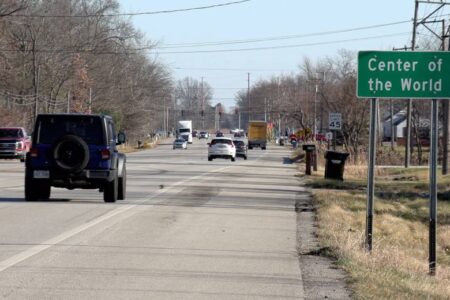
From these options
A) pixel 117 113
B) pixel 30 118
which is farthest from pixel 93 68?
pixel 30 118

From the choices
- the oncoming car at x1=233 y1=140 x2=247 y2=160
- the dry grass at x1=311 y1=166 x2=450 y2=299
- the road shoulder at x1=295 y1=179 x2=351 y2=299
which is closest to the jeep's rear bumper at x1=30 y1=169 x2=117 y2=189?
the road shoulder at x1=295 y1=179 x2=351 y2=299

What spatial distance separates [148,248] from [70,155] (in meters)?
7.05

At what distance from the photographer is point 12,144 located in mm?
47156

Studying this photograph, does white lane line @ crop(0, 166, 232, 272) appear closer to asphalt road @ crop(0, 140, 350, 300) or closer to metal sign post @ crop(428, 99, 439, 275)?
asphalt road @ crop(0, 140, 350, 300)

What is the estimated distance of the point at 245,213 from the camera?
749 inches

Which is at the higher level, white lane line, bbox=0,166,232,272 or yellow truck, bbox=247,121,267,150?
yellow truck, bbox=247,121,267,150

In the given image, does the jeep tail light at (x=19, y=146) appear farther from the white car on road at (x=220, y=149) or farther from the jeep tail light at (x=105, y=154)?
the jeep tail light at (x=105, y=154)

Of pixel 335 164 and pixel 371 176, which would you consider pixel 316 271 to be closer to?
pixel 371 176

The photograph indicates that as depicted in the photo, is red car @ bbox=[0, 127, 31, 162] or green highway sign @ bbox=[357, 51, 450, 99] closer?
green highway sign @ bbox=[357, 51, 450, 99]

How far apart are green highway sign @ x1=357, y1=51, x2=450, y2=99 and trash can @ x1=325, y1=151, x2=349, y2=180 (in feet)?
72.7

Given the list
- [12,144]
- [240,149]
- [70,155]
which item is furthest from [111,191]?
[240,149]

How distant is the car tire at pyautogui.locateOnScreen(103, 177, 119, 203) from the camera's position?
1953 cm

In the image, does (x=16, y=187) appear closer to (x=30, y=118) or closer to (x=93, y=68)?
(x=30, y=118)

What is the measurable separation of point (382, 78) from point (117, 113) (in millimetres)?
83721
